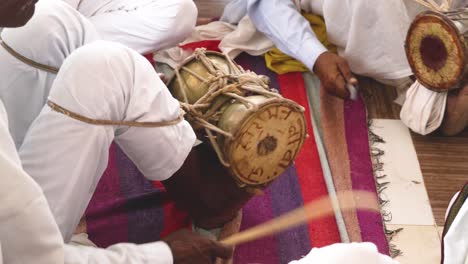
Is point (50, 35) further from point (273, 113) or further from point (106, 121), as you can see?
point (273, 113)

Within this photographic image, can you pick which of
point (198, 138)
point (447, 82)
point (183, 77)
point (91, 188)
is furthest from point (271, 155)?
point (447, 82)

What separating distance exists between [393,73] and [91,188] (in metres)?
1.25

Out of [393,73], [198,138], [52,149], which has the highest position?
[52,149]

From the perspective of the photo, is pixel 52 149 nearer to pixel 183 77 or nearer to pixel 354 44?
pixel 183 77

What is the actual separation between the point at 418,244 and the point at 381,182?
0.81 ft

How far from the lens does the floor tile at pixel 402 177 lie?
6.95 feet

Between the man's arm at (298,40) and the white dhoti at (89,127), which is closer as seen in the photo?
the white dhoti at (89,127)

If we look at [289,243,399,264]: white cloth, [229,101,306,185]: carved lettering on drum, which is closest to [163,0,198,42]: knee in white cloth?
[229,101,306,185]: carved lettering on drum

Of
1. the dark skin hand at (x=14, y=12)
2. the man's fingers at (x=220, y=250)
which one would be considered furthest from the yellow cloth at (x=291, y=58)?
the dark skin hand at (x=14, y=12)

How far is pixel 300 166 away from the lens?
2.24 m

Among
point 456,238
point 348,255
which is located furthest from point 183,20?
point 348,255

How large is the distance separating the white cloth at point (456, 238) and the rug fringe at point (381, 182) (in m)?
0.43

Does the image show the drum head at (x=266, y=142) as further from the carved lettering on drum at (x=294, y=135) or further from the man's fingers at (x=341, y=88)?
the man's fingers at (x=341, y=88)

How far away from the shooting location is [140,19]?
239 cm
